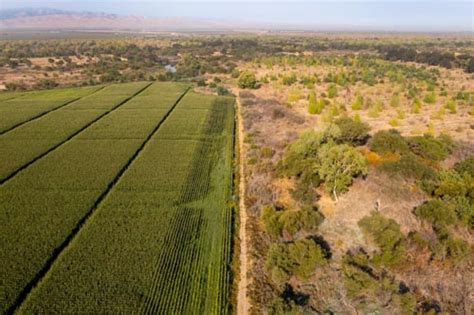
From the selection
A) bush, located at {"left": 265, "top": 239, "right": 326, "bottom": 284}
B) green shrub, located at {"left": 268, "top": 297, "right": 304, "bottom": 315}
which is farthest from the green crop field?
bush, located at {"left": 265, "top": 239, "right": 326, "bottom": 284}

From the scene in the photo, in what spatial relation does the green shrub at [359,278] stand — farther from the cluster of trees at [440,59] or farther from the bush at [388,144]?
the cluster of trees at [440,59]

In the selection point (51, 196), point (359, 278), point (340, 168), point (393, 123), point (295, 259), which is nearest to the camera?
point (359, 278)

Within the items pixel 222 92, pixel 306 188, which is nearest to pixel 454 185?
pixel 306 188

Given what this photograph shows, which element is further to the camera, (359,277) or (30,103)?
(30,103)

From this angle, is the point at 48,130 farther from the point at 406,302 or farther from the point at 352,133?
the point at 406,302

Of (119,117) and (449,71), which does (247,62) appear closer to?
(449,71)
